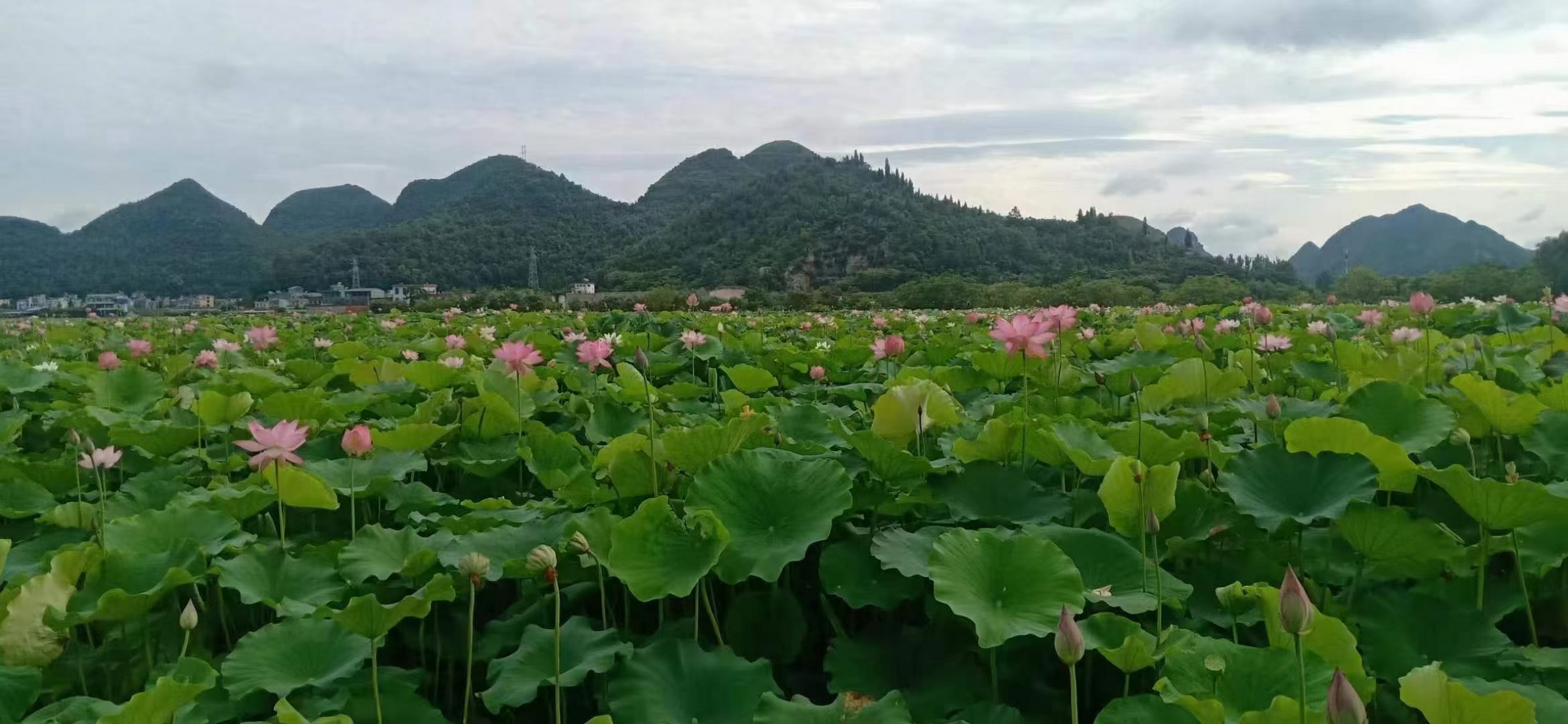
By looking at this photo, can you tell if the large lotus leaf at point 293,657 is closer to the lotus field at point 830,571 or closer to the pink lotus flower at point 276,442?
the lotus field at point 830,571

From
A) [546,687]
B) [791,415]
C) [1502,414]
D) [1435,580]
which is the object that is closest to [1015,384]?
[791,415]

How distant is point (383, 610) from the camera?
119cm

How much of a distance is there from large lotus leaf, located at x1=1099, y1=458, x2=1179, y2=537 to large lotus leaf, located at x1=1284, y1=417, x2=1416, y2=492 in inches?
13.1

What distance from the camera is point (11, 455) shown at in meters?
2.24

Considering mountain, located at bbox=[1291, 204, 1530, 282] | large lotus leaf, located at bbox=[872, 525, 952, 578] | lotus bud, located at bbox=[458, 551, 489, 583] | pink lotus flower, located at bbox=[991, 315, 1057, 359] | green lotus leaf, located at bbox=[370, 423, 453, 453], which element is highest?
mountain, located at bbox=[1291, 204, 1530, 282]

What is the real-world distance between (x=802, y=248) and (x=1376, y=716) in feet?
250

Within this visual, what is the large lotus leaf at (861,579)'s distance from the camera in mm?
1323

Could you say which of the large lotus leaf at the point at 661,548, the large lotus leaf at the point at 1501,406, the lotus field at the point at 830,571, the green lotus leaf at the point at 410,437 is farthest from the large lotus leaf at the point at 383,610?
the large lotus leaf at the point at 1501,406

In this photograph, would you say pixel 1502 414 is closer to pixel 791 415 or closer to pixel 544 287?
pixel 791 415

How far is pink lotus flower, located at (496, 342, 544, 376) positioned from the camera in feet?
7.61

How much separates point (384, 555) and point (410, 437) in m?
0.58

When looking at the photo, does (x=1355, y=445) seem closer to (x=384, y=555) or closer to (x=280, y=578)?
(x=384, y=555)

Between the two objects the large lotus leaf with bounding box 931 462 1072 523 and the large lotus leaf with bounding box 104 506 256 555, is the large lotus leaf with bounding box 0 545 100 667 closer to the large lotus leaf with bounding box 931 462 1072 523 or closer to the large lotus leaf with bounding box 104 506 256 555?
the large lotus leaf with bounding box 104 506 256 555

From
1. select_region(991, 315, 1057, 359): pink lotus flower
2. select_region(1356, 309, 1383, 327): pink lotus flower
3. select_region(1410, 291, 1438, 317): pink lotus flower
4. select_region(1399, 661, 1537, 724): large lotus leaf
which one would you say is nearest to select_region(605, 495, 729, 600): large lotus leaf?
select_region(1399, 661, 1537, 724): large lotus leaf
